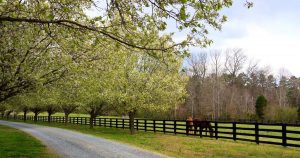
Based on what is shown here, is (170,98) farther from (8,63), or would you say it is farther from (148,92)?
(8,63)

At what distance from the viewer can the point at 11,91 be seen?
15586 mm

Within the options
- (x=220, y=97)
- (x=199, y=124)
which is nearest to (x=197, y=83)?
(x=220, y=97)

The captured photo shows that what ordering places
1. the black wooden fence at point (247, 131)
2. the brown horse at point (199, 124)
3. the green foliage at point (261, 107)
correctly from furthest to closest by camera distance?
1. the green foliage at point (261, 107)
2. the brown horse at point (199, 124)
3. the black wooden fence at point (247, 131)

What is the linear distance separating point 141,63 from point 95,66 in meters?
13.9

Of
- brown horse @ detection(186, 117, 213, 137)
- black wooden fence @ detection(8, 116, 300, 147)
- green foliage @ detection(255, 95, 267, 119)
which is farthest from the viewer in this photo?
green foliage @ detection(255, 95, 267, 119)

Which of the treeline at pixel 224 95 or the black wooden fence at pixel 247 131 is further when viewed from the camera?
the treeline at pixel 224 95

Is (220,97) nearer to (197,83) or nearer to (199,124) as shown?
(197,83)

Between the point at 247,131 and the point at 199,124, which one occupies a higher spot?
the point at 199,124

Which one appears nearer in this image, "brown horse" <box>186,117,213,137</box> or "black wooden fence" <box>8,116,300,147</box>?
"black wooden fence" <box>8,116,300,147</box>

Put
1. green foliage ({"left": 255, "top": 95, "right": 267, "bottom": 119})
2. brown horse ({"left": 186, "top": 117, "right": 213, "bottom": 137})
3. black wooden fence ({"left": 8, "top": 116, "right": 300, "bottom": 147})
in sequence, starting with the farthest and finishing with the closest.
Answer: green foliage ({"left": 255, "top": 95, "right": 267, "bottom": 119})
brown horse ({"left": 186, "top": 117, "right": 213, "bottom": 137})
black wooden fence ({"left": 8, "top": 116, "right": 300, "bottom": 147})

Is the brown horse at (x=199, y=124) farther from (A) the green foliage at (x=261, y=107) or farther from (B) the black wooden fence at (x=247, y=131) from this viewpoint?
(A) the green foliage at (x=261, y=107)

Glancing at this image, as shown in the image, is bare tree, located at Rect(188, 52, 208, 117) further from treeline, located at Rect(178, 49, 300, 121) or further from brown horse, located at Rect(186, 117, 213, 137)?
brown horse, located at Rect(186, 117, 213, 137)

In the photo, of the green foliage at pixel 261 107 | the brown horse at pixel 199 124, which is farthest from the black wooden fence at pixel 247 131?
the green foliage at pixel 261 107

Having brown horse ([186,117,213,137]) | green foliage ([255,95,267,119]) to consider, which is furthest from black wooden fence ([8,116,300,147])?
green foliage ([255,95,267,119])
